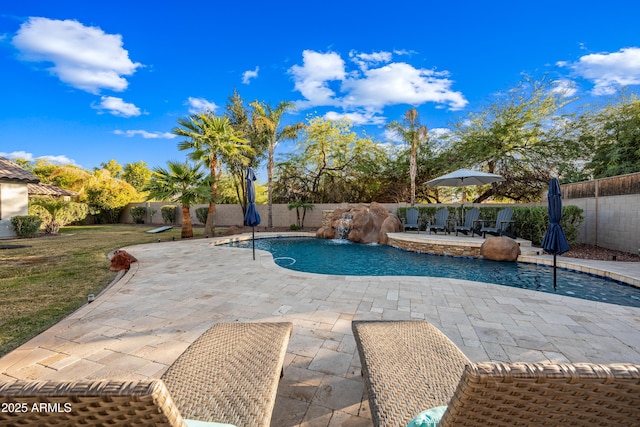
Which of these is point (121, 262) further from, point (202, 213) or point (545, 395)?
point (202, 213)

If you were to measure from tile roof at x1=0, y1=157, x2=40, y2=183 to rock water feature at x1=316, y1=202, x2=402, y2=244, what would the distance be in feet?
44.6

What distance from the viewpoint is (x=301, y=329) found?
10.5 feet

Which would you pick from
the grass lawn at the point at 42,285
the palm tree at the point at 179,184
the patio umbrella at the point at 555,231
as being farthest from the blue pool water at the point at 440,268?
the grass lawn at the point at 42,285

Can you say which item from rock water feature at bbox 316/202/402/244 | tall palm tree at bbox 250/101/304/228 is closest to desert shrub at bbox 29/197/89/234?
tall palm tree at bbox 250/101/304/228

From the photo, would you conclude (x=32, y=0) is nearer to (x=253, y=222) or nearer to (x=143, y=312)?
(x=253, y=222)

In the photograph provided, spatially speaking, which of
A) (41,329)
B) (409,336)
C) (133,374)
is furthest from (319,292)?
(41,329)

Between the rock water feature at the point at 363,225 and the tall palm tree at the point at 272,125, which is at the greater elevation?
the tall palm tree at the point at 272,125

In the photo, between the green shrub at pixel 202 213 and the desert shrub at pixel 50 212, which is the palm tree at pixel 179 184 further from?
the green shrub at pixel 202 213

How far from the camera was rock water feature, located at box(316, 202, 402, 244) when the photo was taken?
475 inches

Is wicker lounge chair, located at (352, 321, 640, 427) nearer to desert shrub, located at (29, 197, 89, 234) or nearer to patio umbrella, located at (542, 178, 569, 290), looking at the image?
patio umbrella, located at (542, 178, 569, 290)

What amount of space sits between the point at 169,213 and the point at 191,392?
21383 millimetres

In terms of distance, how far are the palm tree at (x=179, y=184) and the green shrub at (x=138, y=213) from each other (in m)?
12.4

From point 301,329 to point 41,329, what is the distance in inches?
125

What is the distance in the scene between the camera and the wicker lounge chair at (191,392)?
76 cm
